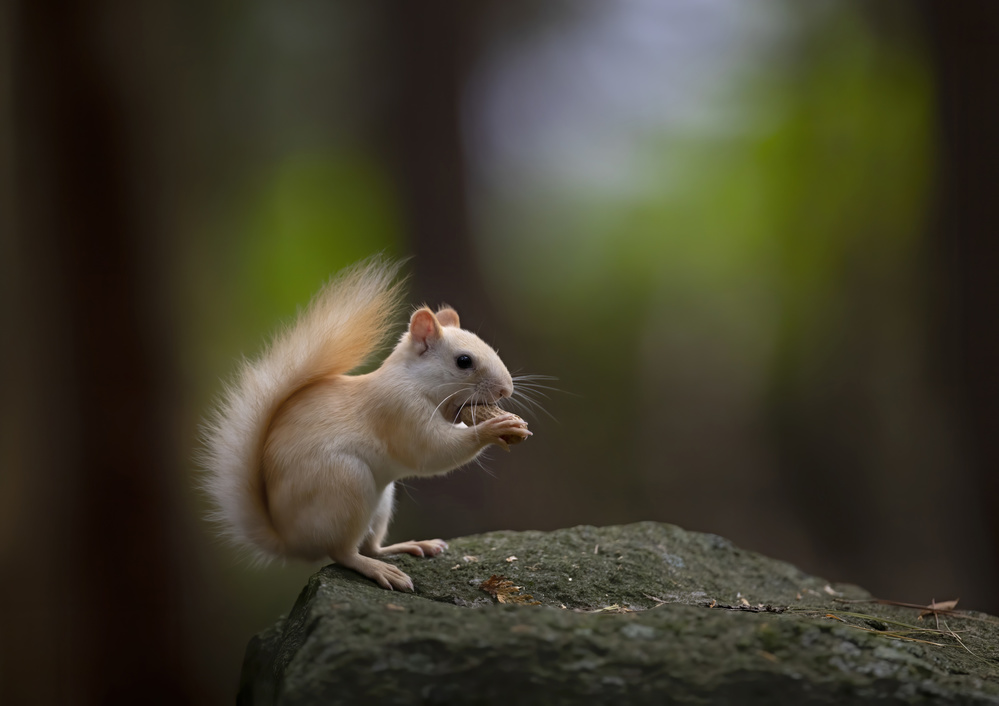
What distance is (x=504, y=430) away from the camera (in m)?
1.56

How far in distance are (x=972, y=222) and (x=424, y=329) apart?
103 inches

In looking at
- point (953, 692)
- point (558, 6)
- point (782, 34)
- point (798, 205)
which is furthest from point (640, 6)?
point (953, 692)

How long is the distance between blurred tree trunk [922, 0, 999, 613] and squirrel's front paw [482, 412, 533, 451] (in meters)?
2.46

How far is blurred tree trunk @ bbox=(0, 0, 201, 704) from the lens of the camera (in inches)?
89.9

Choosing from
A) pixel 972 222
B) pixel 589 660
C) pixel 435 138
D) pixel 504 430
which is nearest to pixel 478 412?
pixel 504 430

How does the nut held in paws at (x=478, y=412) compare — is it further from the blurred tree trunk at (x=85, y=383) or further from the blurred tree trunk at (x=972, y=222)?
the blurred tree trunk at (x=972, y=222)

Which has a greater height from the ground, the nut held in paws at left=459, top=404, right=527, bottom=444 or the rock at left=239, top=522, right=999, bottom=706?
the nut held in paws at left=459, top=404, right=527, bottom=444

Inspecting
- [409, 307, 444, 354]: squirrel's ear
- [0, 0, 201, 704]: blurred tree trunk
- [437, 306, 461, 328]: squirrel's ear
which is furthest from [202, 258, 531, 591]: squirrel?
[0, 0, 201, 704]: blurred tree trunk

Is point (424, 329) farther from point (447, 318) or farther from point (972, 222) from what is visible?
point (972, 222)

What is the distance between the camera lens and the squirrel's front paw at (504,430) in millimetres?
1563

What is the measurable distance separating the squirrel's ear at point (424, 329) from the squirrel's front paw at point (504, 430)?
0.26 m

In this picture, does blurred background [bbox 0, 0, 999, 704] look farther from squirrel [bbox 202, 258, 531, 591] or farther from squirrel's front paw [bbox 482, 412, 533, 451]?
squirrel's front paw [bbox 482, 412, 533, 451]

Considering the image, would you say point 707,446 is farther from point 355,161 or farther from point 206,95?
point 206,95

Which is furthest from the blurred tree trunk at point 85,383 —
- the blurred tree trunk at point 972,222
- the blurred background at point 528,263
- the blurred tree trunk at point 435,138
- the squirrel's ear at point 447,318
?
the blurred tree trunk at point 972,222
